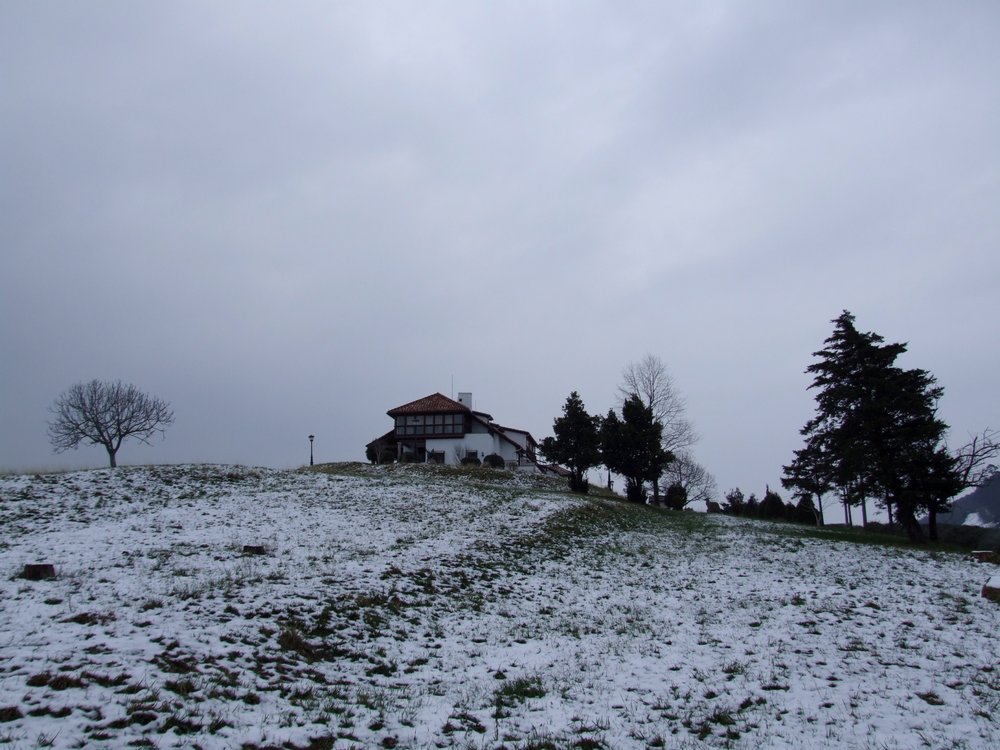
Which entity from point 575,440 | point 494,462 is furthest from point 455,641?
point 494,462

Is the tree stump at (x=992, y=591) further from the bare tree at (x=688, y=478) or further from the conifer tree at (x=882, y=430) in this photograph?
the bare tree at (x=688, y=478)

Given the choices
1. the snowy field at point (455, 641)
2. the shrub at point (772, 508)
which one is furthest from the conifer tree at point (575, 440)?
the snowy field at point (455, 641)

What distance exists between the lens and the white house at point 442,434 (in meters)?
59.8

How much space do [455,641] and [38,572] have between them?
8.64 metres

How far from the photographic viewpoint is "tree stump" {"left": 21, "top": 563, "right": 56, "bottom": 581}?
472 inches

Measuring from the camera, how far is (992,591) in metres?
14.9

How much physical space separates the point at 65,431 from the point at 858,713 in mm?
56301

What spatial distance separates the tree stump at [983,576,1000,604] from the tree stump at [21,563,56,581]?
21.6 m

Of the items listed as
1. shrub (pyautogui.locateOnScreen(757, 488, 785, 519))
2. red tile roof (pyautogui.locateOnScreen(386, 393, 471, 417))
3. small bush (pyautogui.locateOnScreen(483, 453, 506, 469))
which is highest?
red tile roof (pyautogui.locateOnScreen(386, 393, 471, 417))

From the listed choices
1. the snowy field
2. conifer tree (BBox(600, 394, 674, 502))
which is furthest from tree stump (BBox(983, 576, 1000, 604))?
conifer tree (BBox(600, 394, 674, 502))

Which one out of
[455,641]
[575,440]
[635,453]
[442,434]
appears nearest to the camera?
[455,641]

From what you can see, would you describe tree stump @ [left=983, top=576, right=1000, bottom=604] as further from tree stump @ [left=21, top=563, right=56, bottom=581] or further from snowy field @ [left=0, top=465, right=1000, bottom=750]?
tree stump @ [left=21, top=563, right=56, bottom=581]

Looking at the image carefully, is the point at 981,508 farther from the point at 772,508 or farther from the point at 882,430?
the point at 882,430

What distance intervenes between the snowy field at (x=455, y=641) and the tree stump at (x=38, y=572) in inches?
20.0
